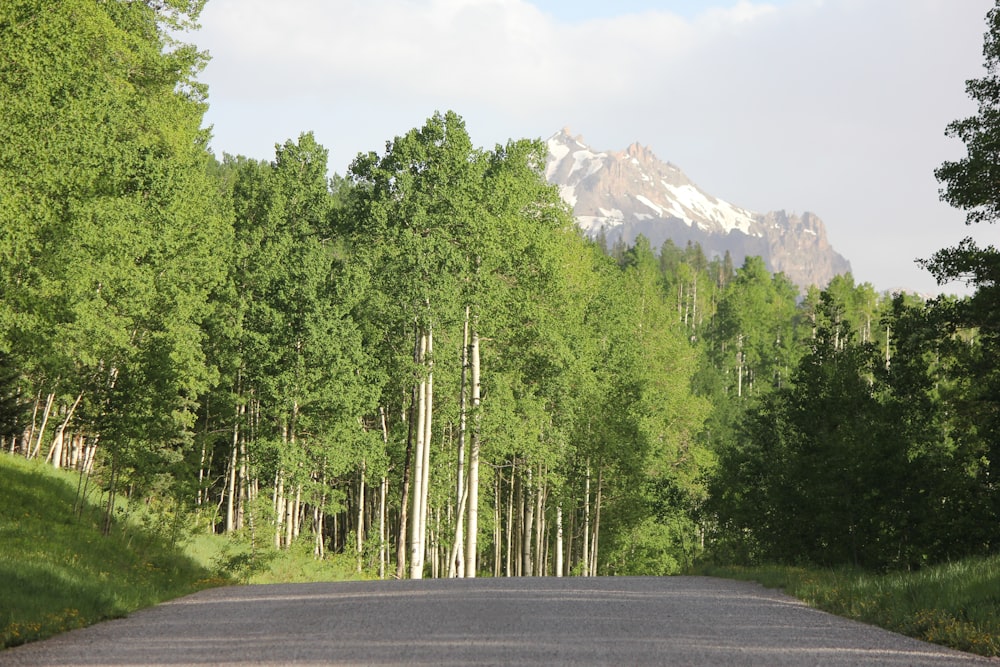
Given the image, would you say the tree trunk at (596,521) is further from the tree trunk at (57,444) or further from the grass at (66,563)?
the grass at (66,563)

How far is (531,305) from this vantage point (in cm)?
3338

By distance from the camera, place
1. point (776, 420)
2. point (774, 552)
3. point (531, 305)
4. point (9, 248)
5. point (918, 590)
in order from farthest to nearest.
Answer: point (531, 305)
point (776, 420)
point (774, 552)
point (9, 248)
point (918, 590)

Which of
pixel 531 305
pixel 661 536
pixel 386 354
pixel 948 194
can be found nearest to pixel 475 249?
pixel 531 305

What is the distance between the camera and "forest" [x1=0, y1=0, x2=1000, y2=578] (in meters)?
21.7

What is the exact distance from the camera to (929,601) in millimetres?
13211

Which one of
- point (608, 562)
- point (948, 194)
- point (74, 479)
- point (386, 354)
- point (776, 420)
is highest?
point (948, 194)

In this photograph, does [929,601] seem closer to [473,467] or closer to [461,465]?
[461,465]

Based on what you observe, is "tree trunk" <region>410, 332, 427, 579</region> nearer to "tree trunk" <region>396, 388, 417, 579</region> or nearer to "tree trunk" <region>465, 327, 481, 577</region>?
"tree trunk" <region>465, 327, 481, 577</region>

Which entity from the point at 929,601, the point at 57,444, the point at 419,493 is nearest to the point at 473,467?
the point at 419,493

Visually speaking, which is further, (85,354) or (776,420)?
(776,420)

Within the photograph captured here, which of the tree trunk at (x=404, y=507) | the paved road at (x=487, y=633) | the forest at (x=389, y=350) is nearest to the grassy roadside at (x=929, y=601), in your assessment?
the paved road at (x=487, y=633)

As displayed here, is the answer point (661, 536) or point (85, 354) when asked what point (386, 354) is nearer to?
point (85, 354)

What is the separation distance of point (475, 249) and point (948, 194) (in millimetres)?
14105

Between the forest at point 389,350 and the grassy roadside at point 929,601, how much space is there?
5935 mm
